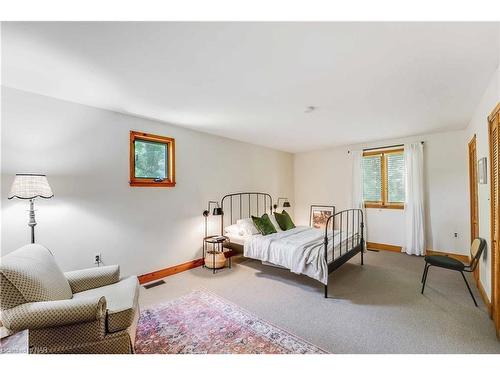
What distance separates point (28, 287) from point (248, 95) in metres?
2.52

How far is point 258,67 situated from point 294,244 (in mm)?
2357

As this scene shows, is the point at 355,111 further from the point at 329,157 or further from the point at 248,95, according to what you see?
the point at 329,157

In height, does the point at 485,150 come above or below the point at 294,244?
above

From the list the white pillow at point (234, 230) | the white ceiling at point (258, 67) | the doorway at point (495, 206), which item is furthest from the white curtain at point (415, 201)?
the white pillow at point (234, 230)

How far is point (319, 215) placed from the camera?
587cm

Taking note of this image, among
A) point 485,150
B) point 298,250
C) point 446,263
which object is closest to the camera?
point 485,150

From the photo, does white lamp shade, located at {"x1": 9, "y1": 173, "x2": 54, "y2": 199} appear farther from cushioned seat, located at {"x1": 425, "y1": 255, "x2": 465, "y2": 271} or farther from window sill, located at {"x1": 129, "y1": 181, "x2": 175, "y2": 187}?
cushioned seat, located at {"x1": 425, "y1": 255, "x2": 465, "y2": 271}

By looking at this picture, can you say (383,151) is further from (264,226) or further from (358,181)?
(264,226)

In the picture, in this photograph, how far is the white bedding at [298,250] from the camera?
9.42 ft

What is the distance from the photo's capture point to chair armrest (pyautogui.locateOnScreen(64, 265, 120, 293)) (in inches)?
79.1

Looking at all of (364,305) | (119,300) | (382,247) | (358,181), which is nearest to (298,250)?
(364,305)

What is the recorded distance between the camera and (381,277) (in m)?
3.42

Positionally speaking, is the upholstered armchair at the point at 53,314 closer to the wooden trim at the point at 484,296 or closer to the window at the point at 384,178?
the wooden trim at the point at 484,296
